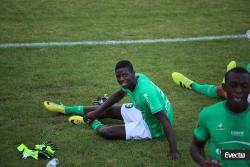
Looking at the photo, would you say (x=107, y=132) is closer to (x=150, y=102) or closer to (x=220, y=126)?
(x=150, y=102)

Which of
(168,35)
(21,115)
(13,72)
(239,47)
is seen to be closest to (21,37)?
(13,72)

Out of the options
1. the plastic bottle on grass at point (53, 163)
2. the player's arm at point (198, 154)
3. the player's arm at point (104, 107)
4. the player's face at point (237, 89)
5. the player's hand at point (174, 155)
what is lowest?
the plastic bottle on grass at point (53, 163)

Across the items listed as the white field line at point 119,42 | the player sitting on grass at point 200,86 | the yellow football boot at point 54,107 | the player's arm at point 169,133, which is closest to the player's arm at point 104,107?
the yellow football boot at point 54,107

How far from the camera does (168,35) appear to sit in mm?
11305

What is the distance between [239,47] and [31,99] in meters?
4.65

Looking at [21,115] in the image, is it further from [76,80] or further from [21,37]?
[21,37]

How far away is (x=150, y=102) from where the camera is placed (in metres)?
6.14

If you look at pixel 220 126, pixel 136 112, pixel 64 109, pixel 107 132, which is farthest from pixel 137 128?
pixel 220 126

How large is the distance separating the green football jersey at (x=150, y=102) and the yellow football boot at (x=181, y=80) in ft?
6.41

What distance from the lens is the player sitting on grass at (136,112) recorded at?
6098 millimetres

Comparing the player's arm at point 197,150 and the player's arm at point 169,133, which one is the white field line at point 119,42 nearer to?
the player's arm at point 169,133

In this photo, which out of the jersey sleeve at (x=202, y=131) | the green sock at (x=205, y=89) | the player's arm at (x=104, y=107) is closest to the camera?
the jersey sleeve at (x=202, y=131)

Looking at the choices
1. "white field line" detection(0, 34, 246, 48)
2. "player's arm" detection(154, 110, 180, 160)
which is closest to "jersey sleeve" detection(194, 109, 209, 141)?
"player's arm" detection(154, 110, 180, 160)

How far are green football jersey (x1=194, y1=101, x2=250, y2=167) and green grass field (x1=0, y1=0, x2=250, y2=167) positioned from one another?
1.72 metres
